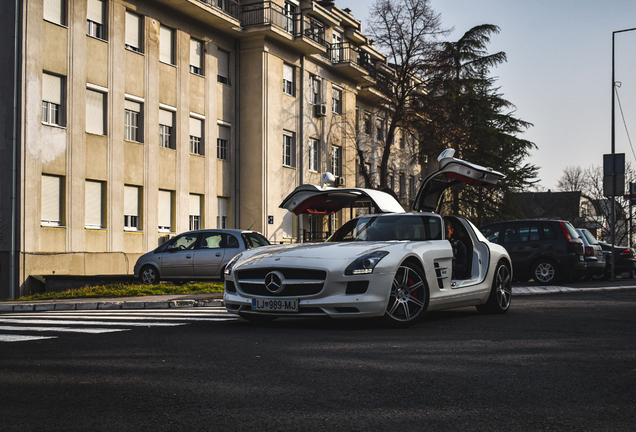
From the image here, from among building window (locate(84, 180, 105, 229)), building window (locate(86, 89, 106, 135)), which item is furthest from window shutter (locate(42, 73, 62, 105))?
building window (locate(84, 180, 105, 229))

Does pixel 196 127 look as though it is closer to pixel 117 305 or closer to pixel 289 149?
pixel 289 149

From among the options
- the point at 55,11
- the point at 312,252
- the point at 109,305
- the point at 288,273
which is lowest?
the point at 109,305

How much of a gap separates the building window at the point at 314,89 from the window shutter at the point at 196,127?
8.78 m

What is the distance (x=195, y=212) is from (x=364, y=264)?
22.6 meters

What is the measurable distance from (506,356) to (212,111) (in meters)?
26.0

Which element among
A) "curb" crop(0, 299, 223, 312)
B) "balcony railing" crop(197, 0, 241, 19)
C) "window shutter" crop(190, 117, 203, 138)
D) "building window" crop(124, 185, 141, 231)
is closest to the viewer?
"curb" crop(0, 299, 223, 312)

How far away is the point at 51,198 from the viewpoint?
2323 centimetres

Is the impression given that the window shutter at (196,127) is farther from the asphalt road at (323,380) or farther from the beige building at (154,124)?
the asphalt road at (323,380)

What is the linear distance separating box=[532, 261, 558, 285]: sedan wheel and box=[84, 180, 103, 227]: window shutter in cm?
1442

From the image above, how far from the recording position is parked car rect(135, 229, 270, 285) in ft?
62.6

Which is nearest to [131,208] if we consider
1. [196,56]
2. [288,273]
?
[196,56]

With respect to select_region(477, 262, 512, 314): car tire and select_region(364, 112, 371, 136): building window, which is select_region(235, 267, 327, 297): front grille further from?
select_region(364, 112, 371, 136): building window

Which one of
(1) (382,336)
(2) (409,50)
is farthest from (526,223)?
(2) (409,50)

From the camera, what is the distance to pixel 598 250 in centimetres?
2100
